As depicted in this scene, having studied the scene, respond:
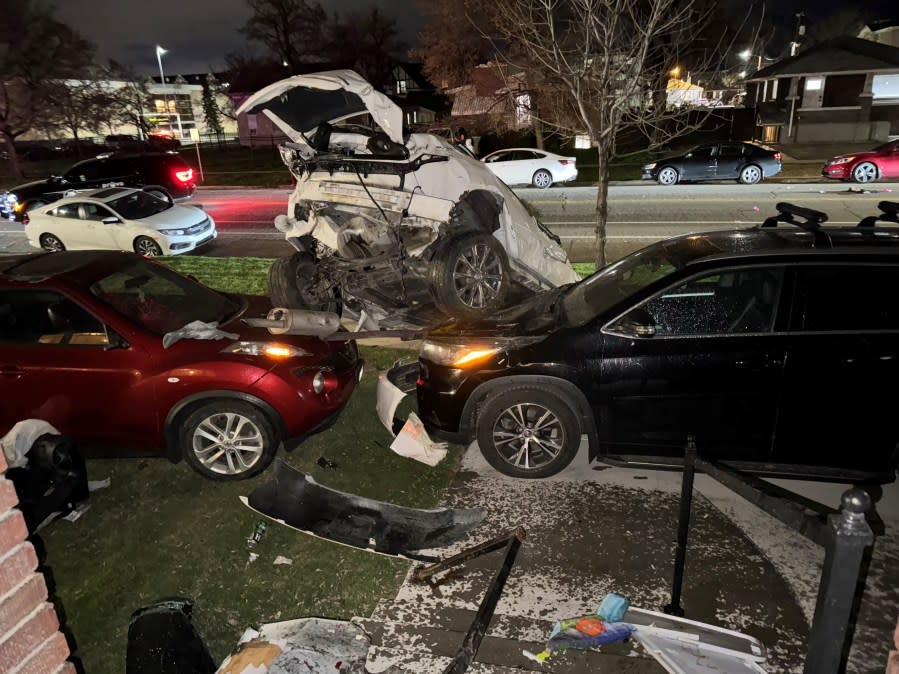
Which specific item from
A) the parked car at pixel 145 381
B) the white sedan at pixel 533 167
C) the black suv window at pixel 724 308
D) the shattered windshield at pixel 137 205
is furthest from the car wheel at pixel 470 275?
the white sedan at pixel 533 167

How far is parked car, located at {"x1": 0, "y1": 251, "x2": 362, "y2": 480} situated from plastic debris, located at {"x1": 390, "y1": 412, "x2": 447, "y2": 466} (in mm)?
636

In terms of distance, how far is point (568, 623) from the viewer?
11.7 ft

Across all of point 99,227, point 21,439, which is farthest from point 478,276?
point 99,227

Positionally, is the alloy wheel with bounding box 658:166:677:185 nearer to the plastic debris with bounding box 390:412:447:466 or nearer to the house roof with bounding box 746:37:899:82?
the house roof with bounding box 746:37:899:82

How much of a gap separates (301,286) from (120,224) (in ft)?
25.3

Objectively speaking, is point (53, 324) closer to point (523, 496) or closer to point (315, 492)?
point (315, 492)

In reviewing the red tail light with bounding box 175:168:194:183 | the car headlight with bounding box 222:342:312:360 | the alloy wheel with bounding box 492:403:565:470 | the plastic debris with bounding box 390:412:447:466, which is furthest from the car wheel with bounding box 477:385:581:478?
the red tail light with bounding box 175:168:194:183

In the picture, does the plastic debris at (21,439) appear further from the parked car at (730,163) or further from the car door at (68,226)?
the parked car at (730,163)

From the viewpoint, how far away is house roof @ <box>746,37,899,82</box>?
3366 cm

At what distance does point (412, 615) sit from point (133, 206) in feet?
41.8

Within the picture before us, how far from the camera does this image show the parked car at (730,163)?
66.0ft

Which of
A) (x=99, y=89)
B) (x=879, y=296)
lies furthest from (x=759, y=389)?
(x=99, y=89)

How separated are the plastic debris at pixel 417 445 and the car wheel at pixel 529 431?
44cm

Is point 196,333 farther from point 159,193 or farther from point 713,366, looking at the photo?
point 159,193
